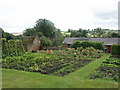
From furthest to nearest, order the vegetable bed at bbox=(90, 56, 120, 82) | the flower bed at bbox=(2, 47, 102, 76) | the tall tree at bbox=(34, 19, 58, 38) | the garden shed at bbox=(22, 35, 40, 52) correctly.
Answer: the tall tree at bbox=(34, 19, 58, 38)
the garden shed at bbox=(22, 35, 40, 52)
the flower bed at bbox=(2, 47, 102, 76)
the vegetable bed at bbox=(90, 56, 120, 82)

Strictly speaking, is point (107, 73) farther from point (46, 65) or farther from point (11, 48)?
point (11, 48)

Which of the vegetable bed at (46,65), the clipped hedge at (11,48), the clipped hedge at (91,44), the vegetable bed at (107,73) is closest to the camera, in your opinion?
the vegetable bed at (107,73)

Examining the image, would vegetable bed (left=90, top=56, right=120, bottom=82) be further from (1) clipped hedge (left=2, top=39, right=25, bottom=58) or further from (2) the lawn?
(1) clipped hedge (left=2, top=39, right=25, bottom=58)

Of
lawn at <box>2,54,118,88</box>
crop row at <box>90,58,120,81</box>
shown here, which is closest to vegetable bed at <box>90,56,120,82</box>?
crop row at <box>90,58,120,81</box>

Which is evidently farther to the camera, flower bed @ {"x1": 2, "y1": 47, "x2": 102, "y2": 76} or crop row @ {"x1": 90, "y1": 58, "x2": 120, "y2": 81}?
flower bed @ {"x1": 2, "y1": 47, "x2": 102, "y2": 76}

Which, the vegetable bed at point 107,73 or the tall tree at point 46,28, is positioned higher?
the tall tree at point 46,28

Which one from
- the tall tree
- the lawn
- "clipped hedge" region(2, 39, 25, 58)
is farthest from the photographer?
the tall tree

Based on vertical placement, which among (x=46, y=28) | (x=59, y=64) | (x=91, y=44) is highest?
(x=46, y=28)

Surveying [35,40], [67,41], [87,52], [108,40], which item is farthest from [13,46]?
[108,40]

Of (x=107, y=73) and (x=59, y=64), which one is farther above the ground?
(x=59, y=64)

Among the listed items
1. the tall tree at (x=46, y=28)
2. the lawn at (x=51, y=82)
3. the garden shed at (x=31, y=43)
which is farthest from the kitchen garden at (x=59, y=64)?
the tall tree at (x=46, y=28)

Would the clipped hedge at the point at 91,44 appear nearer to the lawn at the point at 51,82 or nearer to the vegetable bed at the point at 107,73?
the vegetable bed at the point at 107,73

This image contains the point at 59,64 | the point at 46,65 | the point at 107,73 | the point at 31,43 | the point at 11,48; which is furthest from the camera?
the point at 31,43

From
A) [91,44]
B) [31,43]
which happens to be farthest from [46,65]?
[31,43]
